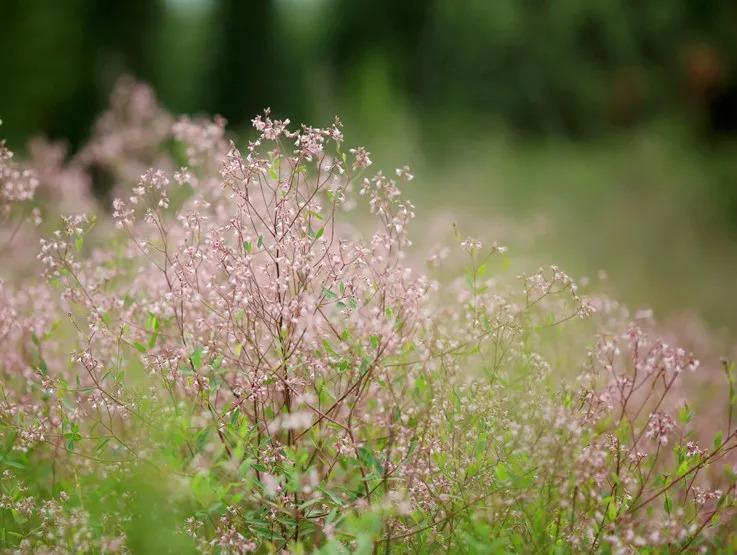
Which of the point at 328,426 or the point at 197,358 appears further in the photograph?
the point at 328,426

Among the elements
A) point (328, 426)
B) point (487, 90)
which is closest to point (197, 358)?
point (328, 426)

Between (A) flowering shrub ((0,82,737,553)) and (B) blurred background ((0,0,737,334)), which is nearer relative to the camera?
(A) flowering shrub ((0,82,737,553))

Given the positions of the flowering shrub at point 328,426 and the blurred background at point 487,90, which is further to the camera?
the blurred background at point 487,90

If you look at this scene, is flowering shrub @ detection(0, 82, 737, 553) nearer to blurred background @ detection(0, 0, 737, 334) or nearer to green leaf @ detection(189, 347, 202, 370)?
green leaf @ detection(189, 347, 202, 370)

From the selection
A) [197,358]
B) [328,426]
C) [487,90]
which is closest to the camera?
[197,358]

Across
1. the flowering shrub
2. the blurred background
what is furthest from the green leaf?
the blurred background

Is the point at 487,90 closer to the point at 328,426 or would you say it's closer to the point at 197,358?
the point at 328,426

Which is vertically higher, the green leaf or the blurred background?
the blurred background

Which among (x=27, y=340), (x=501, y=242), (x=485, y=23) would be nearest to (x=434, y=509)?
(x=27, y=340)

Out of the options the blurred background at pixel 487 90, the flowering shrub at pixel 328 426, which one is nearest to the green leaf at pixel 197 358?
the flowering shrub at pixel 328 426

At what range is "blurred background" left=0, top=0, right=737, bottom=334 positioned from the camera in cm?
1343

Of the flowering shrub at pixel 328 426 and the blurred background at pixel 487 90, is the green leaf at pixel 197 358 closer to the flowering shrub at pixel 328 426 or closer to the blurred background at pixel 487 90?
the flowering shrub at pixel 328 426

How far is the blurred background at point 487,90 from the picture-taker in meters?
13.4

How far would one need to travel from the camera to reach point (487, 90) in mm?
16734
